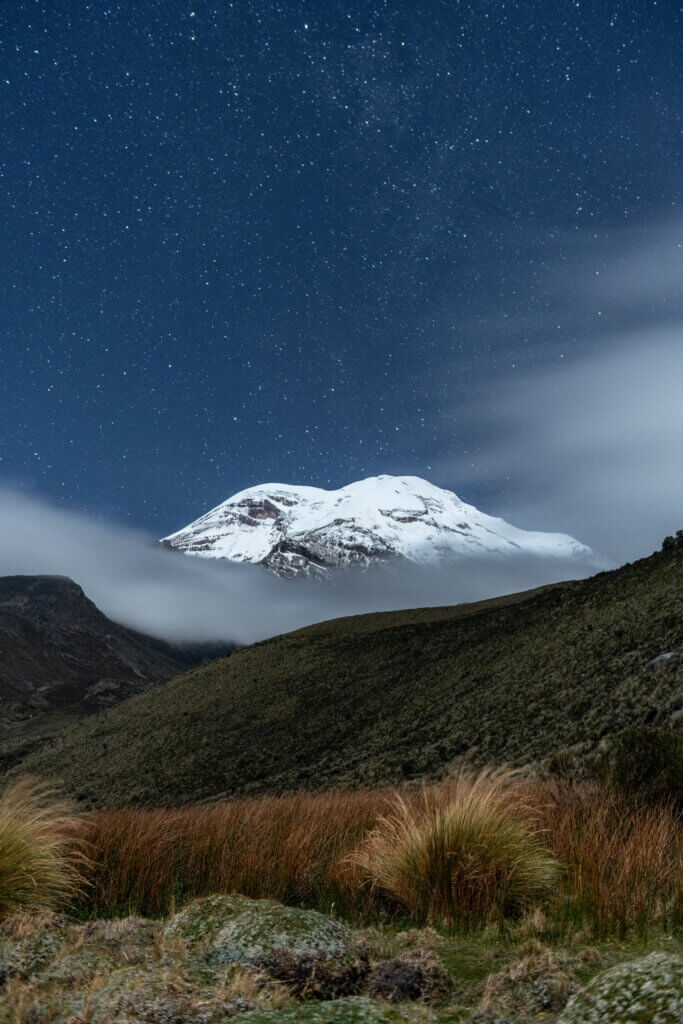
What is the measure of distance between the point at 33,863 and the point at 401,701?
4244cm

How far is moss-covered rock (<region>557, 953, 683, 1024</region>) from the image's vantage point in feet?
7.41

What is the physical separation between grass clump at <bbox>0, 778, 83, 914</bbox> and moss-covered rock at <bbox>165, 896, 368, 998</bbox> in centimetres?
243

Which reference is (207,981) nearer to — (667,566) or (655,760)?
(655,760)

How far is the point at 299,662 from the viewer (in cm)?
6725

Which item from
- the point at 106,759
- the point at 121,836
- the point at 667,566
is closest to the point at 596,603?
the point at 667,566

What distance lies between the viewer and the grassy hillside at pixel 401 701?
29516mm

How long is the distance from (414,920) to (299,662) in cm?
6268

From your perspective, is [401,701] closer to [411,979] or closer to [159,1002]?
[411,979]

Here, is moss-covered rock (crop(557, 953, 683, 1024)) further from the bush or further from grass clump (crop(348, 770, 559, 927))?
the bush

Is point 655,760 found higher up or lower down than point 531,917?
higher up

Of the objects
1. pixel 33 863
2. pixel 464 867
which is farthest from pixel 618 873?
pixel 33 863

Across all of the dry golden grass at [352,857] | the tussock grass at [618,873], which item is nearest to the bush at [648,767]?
the dry golden grass at [352,857]

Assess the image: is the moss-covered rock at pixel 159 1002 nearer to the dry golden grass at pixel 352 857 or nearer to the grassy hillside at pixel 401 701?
the dry golden grass at pixel 352 857

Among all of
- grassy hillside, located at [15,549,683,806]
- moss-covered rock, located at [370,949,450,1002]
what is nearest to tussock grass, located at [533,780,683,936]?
moss-covered rock, located at [370,949,450,1002]
